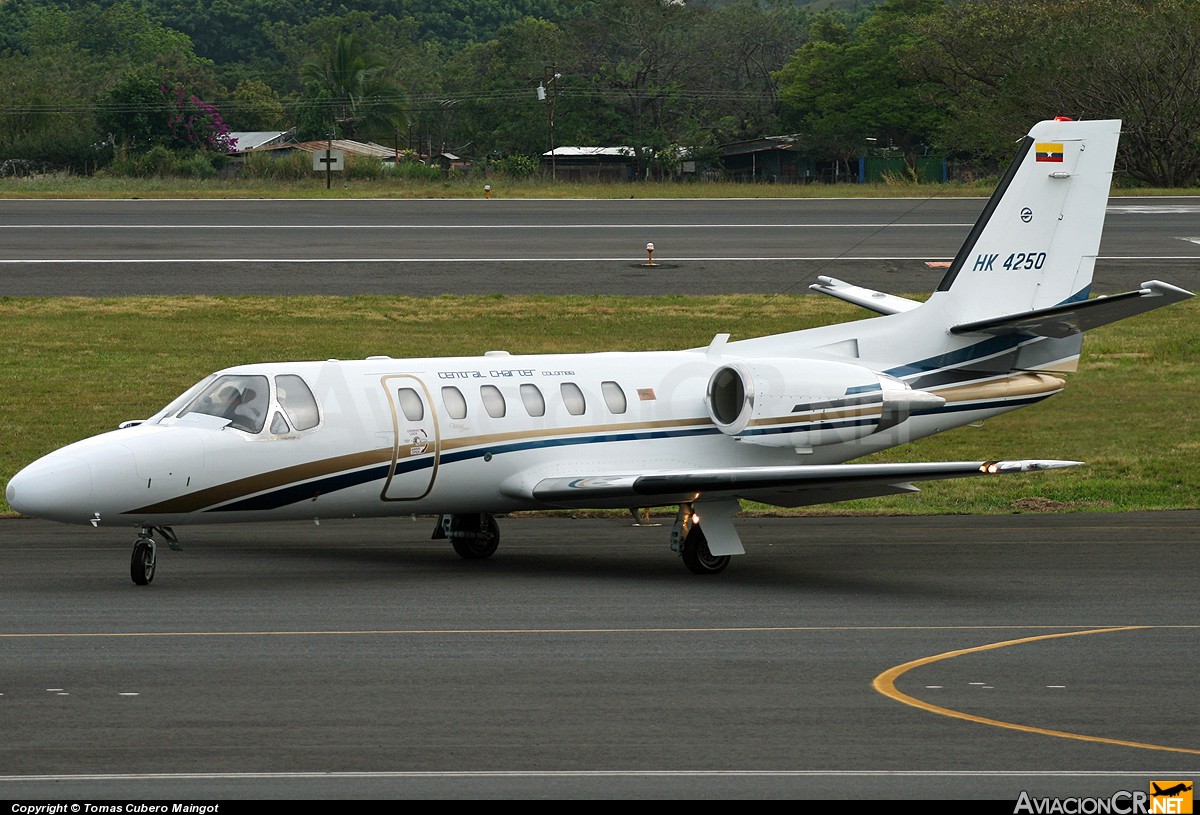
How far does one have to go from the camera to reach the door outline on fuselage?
1864 cm

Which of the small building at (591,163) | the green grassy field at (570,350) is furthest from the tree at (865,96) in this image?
the green grassy field at (570,350)

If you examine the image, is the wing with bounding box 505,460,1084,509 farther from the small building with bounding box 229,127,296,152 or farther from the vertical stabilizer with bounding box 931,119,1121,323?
the small building with bounding box 229,127,296,152

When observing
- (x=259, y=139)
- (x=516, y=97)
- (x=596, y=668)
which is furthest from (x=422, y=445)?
(x=259, y=139)

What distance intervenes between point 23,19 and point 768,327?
13700 centimetres

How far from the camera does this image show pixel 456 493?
→ 62.7 ft

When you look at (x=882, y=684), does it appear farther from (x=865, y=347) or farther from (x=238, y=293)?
(x=238, y=293)

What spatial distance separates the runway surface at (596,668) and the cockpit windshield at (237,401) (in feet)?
6.21

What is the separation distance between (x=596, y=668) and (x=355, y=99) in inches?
3784

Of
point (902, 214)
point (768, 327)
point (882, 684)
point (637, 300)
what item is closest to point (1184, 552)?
point (882, 684)

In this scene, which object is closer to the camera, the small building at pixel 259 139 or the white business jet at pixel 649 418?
the white business jet at pixel 649 418

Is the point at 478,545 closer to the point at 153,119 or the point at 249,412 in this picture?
the point at 249,412

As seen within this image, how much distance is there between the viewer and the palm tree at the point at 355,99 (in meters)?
105

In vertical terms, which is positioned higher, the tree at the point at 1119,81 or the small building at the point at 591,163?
the tree at the point at 1119,81

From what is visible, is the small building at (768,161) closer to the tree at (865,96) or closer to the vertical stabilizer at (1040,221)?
the tree at (865,96)
